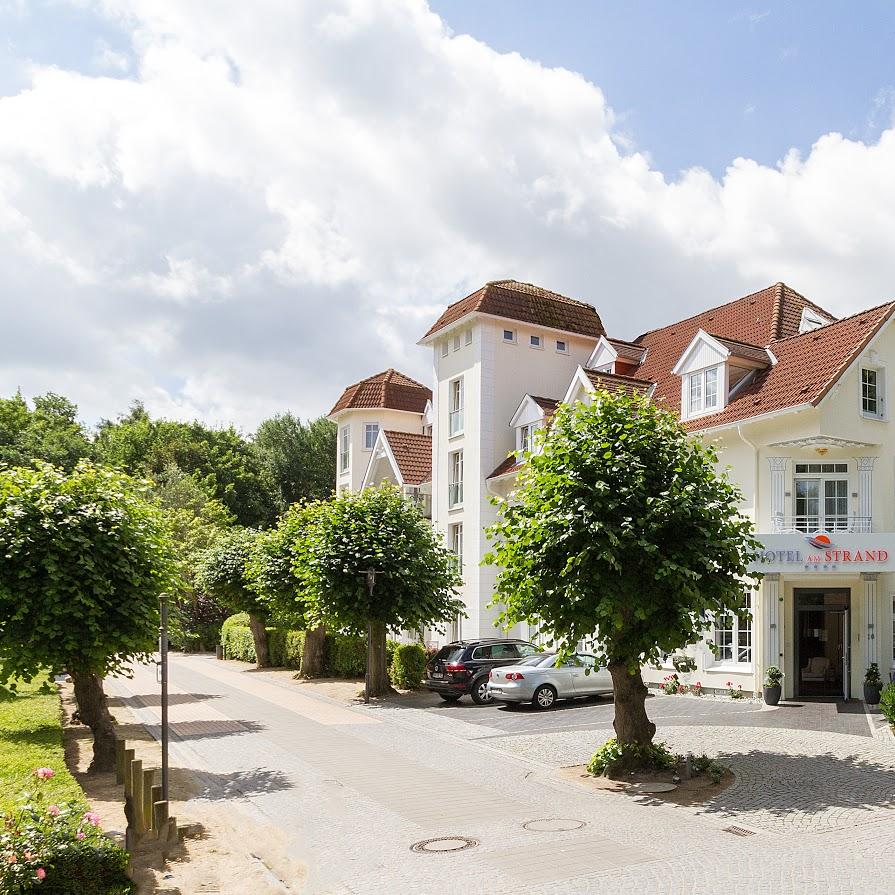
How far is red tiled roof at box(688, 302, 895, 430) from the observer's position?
2184cm

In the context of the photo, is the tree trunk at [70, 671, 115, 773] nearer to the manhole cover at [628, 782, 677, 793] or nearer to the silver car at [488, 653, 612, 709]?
the manhole cover at [628, 782, 677, 793]

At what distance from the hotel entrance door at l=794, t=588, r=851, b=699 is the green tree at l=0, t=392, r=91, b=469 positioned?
36152mm

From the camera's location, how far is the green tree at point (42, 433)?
51.8m

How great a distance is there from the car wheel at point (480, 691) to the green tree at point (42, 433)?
30206mm

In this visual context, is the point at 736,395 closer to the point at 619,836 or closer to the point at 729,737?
the point at 729,737

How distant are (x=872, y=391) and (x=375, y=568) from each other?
13.8 meters

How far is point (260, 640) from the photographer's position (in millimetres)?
35688

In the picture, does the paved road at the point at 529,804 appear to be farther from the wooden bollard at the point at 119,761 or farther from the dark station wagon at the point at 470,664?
the dark station wagon at the point at 470,664

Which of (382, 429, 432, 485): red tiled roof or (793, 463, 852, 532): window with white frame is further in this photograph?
(382, 429, 432, 485): red tiled roof

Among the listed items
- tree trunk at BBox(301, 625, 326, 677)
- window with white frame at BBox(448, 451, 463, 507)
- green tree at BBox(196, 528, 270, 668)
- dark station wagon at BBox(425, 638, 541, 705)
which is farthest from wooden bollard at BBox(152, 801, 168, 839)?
green tree at BBox(196, 528, 270, 668)

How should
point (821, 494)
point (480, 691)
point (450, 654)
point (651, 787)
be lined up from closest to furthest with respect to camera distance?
1. point (651, 787)
2. point (821, 494)
3. point (480, 691)
4. point (450, 654)

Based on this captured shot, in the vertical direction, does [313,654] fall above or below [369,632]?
below

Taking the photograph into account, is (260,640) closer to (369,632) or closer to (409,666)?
(409,666)

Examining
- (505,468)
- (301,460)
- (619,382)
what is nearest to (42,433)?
(301,460)
